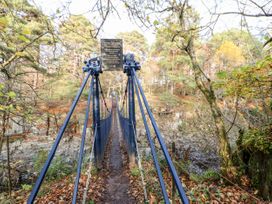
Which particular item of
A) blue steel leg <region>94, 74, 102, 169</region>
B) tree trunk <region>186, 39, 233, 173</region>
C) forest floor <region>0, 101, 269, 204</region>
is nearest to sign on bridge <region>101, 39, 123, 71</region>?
blue steel leg <region>94, 74, 102, 169</region>

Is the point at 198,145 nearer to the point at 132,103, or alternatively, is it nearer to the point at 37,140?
the point at 132,103

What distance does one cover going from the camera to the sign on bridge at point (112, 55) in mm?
4031

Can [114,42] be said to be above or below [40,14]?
above

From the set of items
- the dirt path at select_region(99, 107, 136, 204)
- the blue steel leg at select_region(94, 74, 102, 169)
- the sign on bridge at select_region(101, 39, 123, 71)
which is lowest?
the dirt path at select_region(99, 107, 136, 204)

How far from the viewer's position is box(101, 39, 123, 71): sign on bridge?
4031 millimetres

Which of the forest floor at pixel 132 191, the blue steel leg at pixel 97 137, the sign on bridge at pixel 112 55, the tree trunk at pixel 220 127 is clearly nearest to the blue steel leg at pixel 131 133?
the forest floor at pixel 132 191

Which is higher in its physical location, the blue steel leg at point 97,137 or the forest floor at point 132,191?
the blue steel leg at point 97,137

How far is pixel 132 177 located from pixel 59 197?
52.0 inches

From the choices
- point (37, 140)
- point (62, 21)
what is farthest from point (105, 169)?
point (37, 140)

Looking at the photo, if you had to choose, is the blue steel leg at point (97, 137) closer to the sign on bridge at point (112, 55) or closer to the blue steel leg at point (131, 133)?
the sign on bridge at point (112, 55)

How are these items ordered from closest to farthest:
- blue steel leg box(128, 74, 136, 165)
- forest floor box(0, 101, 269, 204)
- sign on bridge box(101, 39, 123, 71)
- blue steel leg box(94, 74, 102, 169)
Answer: forest floor box(0, 101, 269, 204) → blue steel leg box(94, 74, 102, 169) → blue steel leg box(128, 74, 136, 165) → sign on bridge box(101, 39, 123, 71)

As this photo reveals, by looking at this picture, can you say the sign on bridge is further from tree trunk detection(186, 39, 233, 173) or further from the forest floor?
the forest floor

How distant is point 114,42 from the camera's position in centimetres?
401

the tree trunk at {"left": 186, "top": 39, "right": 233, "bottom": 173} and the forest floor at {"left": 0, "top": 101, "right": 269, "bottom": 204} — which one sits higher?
the tree trunk at {"left": 186, "top": 39, "right": 233, "bottom": 173}
